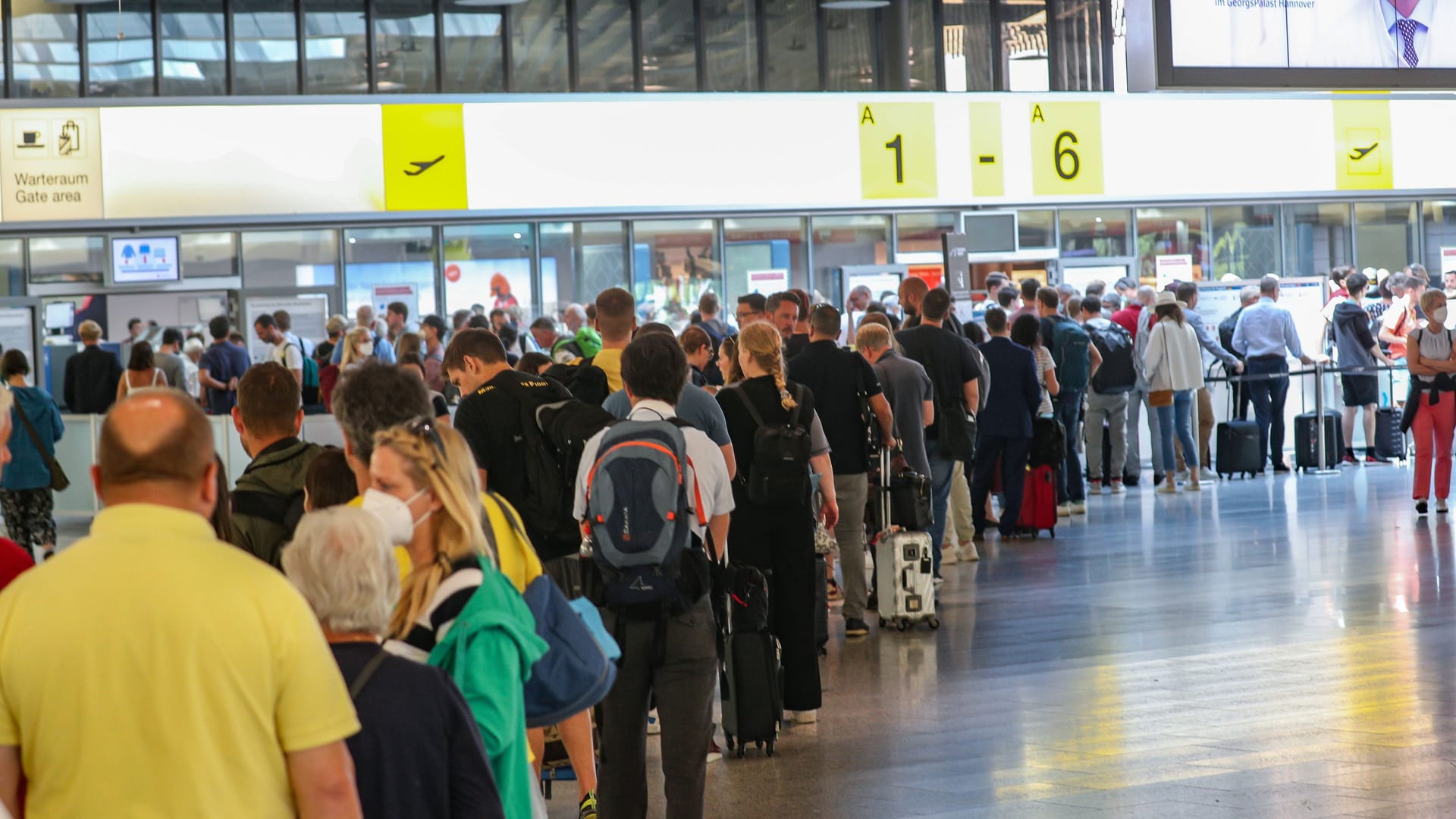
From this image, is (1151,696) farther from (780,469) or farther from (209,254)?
(209,254)

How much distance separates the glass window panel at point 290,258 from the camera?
21.2m

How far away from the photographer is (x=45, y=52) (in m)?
21.5

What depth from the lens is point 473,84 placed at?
22.7 metres

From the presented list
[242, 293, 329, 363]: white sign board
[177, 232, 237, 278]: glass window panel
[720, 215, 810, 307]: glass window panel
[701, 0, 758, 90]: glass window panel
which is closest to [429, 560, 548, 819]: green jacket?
[242, 293, 329, 363]: white sign board

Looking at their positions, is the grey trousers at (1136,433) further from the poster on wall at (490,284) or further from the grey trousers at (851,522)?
the grey trousers at (851,522)

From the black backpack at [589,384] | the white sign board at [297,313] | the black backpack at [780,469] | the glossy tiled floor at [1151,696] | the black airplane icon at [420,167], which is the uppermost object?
the black airplane icon at [420,167]

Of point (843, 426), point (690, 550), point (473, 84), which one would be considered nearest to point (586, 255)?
point (473, 84)

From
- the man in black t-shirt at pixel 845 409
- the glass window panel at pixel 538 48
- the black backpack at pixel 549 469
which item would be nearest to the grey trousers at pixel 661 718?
the black backpack at pixel 549 469

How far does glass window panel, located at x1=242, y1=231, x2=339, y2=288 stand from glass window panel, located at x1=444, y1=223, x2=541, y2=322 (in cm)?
143

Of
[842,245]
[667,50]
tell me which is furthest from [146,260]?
[842,245]

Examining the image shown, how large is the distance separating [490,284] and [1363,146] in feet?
42.6

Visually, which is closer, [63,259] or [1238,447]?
[1238,447]

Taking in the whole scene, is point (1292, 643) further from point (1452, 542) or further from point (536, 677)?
point (536, 677)

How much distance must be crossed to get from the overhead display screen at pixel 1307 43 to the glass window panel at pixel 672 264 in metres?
11.9
